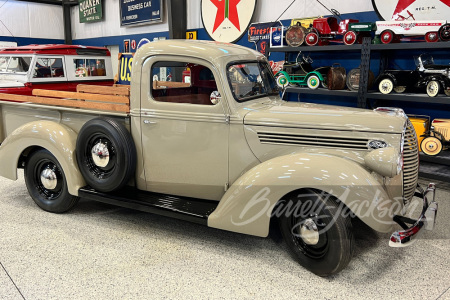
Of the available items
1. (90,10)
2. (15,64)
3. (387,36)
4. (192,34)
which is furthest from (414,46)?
(90,10)

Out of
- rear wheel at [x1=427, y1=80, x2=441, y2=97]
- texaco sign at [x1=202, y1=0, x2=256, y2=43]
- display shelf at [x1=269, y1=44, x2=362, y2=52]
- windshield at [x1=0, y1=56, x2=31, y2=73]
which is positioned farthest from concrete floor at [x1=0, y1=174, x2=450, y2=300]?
texaco sign at [x1=202, y1=0, x2=256, y2=43]

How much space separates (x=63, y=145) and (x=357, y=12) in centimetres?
454

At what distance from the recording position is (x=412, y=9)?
4.95 m

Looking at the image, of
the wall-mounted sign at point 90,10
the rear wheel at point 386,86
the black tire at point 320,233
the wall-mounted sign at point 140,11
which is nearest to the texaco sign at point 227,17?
the wall-mounted sign at point 140,11

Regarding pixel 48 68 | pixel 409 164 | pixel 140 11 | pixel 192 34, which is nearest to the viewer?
pixel 409 164

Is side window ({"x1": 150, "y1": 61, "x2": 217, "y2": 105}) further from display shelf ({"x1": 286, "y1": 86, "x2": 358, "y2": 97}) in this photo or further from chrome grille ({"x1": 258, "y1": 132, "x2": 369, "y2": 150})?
display shelf ({"x1": 286, "y1": 86, "x2": 358, "y2": 97})

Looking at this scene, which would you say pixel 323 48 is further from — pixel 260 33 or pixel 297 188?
pixel 297 188

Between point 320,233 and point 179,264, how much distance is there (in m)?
1.03

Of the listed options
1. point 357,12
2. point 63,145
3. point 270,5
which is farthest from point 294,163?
point 270,5

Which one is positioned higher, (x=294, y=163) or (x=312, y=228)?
(x=294, y=163)

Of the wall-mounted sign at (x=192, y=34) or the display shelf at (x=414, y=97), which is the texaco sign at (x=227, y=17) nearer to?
the wall-mounted sign at (x=192, y=34)

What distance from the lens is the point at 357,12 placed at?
5.47 m

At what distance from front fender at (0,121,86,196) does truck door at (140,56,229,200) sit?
69 centimetres

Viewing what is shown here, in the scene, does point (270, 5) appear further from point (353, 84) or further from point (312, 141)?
point (312, 141)
